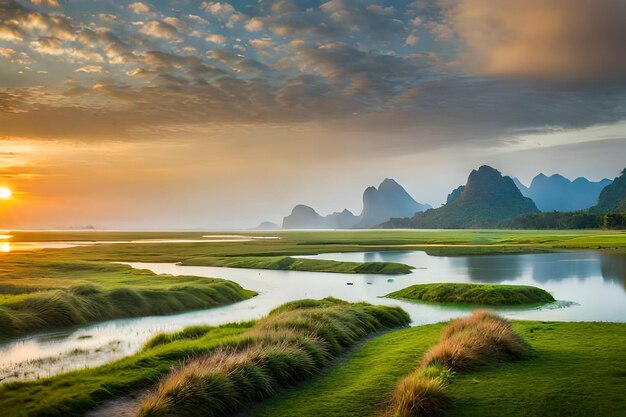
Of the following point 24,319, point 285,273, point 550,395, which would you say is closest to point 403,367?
point 550,395

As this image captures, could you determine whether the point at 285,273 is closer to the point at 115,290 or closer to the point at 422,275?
the point at 422,275

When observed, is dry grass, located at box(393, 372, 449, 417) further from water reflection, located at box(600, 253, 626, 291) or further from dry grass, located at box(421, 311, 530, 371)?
water reflection, located at box(600, 253, 626, 291)

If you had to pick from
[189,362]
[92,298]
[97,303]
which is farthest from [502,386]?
[92,298]

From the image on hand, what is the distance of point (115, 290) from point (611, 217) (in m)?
184

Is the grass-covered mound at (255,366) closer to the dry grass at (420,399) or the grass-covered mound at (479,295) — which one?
the dry grass at (420,399)

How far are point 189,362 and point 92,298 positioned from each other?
23579mm

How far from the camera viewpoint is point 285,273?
74.4 metres

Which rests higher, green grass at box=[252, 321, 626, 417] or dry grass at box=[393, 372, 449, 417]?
dry grass at box=[393, 372, 449, 417]

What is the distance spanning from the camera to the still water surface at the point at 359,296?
76.9 feet

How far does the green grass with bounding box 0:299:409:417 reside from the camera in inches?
512

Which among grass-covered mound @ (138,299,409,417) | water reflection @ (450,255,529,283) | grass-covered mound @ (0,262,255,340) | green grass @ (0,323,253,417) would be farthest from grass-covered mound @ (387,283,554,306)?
green grass @ (0,323,253,417)

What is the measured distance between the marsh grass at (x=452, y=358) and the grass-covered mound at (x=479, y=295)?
25400mm

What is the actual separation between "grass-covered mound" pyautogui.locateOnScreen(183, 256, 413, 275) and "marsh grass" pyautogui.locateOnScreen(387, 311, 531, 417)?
53.7 meters

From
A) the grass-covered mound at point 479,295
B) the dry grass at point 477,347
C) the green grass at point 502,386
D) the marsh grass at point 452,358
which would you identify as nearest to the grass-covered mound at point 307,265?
the grass-covered mound at point 479,295
